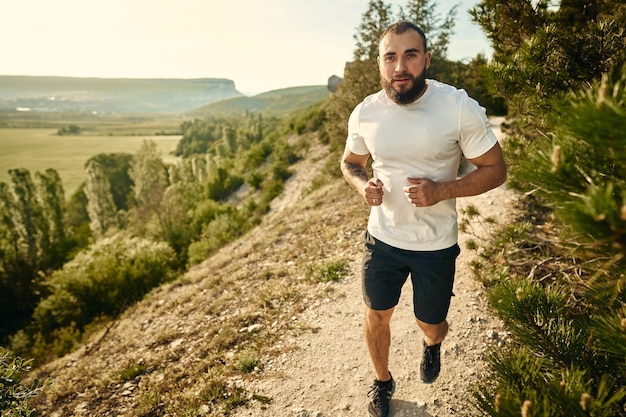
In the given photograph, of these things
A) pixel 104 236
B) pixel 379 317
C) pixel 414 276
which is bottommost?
pixel 104 236

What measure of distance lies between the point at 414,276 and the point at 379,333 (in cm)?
66

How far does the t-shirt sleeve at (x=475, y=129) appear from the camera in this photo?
2268 millimetres

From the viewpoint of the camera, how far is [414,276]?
2830 millimetres

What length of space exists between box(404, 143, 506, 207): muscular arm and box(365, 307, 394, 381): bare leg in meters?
1.18

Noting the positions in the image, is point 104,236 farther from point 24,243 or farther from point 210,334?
point 210,334

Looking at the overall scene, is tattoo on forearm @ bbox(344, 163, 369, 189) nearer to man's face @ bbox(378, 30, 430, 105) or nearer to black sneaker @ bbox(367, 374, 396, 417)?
man's face @ bbox(378, 30, 430, 105)

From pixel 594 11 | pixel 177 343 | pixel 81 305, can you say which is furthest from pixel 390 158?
pixel 81 305

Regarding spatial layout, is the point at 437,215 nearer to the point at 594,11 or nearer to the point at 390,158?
the point at 390,158

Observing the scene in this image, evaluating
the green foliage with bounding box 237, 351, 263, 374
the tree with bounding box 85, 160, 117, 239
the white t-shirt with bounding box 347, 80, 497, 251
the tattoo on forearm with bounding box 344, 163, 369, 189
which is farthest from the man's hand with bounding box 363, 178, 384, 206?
the tree with bounding box 85, 160, 117, 239

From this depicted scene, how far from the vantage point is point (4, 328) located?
2909 centimetres

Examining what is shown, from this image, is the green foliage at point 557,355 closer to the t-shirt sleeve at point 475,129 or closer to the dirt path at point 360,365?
the t-shirt sleeve at point 475,129

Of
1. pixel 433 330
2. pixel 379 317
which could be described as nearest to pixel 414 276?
pixel 379 317

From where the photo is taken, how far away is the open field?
9994 centimetres

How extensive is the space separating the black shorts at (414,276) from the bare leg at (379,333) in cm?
12
